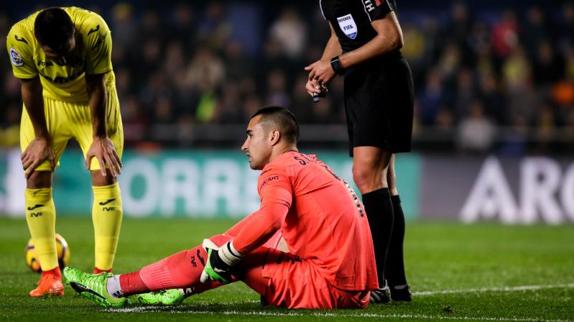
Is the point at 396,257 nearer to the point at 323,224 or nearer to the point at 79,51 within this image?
the point at 323,224

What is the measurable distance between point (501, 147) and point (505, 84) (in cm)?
165

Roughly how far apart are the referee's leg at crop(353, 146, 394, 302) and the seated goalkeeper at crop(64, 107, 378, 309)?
2.19 ft

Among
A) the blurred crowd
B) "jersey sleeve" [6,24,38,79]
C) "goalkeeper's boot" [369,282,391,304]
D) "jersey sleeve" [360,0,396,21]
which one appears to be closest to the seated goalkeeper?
"goalkeeper's boot" [369,282,391,304]

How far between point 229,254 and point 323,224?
587 mm

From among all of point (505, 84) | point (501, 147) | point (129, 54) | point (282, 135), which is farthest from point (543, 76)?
point (282, 135)

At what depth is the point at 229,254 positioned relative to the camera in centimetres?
586

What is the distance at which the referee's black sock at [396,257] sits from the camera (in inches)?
284

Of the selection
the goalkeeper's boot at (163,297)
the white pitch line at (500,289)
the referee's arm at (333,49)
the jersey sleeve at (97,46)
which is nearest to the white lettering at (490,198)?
the white pitch line at (500,289)

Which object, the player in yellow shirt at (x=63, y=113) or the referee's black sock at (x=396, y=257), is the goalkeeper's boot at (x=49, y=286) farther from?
the referee's black sock at (x=396, y=257)

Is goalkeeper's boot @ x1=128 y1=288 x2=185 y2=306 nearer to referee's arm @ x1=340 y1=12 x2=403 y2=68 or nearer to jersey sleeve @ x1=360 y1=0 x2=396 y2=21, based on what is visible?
referee's arm @ x1=340 y1=12 x2=403 y2=68

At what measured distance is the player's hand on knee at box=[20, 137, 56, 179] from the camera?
24.5 ft

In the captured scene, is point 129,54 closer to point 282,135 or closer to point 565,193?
point 565,193

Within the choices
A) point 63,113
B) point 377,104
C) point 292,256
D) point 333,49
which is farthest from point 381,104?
point 63,113

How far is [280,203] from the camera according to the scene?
19.1 feet
